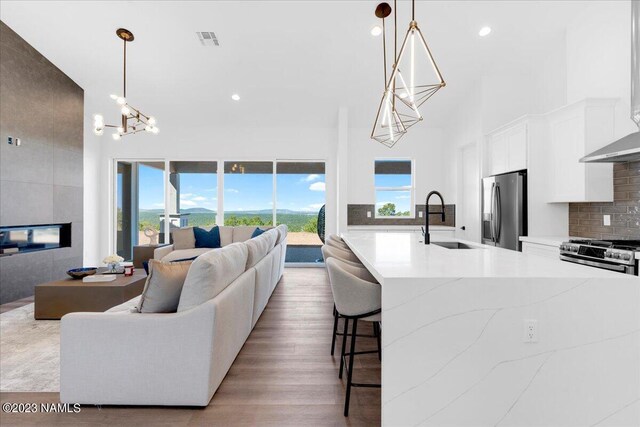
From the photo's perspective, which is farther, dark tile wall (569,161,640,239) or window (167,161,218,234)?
window (167,161,218,234)

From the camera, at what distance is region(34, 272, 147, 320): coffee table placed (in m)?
3.45

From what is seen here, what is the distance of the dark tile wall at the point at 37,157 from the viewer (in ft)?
14.5

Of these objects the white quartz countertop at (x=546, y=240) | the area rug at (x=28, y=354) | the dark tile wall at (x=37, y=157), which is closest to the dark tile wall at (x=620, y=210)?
the white quartz countertop at (x=546, y=240)

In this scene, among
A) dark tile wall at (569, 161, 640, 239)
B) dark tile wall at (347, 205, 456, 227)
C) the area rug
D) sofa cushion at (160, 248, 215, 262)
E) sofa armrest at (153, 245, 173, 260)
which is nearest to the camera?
the area rug

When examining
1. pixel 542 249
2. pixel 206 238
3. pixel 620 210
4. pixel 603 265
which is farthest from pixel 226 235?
pixel 620 210

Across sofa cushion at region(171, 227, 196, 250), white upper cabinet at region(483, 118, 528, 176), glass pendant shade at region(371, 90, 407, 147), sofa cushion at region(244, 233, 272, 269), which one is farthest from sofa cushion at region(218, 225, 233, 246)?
white upper cabinet at region(483, 118, 528, 176)

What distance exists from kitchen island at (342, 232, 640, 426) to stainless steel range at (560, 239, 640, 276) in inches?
57.2

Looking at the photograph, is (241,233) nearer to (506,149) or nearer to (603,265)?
(506,149)

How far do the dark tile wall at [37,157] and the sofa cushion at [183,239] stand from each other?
173cm

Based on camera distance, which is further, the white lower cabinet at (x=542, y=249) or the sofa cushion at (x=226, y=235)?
the sofa cushion at (x=226, y=235)

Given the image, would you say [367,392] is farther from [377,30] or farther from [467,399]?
[377,30]

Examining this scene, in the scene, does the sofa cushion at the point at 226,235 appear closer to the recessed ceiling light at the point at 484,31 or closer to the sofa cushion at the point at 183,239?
the sofa cushion at the point at 183,239

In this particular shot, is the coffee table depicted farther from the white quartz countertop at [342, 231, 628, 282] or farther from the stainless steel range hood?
the stainless steel range hood

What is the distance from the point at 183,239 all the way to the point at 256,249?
3.02 metres
